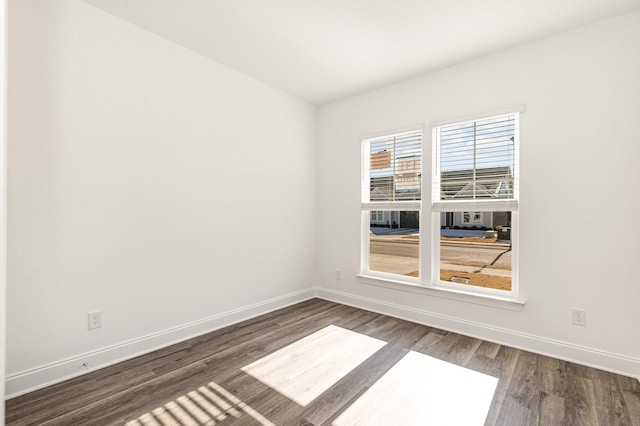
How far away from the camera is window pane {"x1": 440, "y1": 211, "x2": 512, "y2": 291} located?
9.43ft

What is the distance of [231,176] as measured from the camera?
10.5ft

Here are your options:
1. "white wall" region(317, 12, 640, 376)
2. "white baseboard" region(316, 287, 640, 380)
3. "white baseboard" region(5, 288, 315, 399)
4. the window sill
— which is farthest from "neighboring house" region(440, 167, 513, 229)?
"white baseboard" region(5, 288, 315, 399)

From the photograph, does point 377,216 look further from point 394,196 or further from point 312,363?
point 312,363

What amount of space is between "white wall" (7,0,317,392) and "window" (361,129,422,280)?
4.11ft

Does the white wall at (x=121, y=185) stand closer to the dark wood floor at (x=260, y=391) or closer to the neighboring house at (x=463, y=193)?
the dark wood floor at (x=260, y=391)

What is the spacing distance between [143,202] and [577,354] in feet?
12.2

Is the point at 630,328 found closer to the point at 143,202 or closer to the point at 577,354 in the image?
the point at 577,354

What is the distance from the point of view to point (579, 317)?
2.43m

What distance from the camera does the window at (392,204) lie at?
344cm

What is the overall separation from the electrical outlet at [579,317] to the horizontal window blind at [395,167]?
1.64 m

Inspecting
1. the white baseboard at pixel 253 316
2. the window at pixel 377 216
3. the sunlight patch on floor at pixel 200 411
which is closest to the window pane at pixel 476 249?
the white baseboard at pixel 253 316

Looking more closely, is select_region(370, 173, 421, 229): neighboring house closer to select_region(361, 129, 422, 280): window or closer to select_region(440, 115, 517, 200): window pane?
select_region(361, 129, 422, 280): window

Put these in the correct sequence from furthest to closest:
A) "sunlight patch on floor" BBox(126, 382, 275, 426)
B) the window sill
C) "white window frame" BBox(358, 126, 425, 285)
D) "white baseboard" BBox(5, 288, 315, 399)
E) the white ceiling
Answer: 1. "white window frame" BBox(358, 126, 425, 285)
2. the window sill
3. the white ceiling
4. "white baseboard" BBox(5, 288, 315, 399)
5. "sunlight patch on floor" BBox(126, 382, 275, 426)

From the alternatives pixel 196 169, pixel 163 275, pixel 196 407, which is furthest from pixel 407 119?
pixel 196 407
